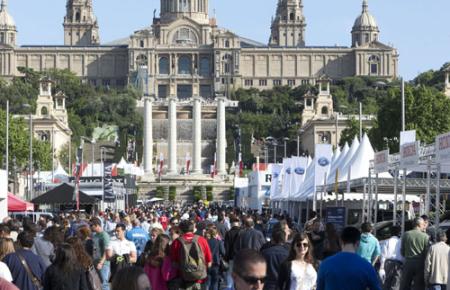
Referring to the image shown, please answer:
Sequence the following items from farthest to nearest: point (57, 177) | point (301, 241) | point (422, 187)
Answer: point (57, 177) < point (422, 187) < point (301, 241)

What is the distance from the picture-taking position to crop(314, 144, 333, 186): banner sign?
40.1m

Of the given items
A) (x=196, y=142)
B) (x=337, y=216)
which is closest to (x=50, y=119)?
(x=196, y=142)

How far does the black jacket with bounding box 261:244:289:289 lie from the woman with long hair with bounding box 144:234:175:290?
47.8 inches

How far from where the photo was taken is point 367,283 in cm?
1168

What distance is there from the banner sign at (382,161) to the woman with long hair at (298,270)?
45.1 feet

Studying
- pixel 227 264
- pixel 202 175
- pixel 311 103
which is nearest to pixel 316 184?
pixel 227 264

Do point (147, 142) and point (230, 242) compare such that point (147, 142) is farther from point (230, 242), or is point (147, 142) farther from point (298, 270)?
point (298, 270)

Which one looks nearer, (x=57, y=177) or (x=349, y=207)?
(x=349, y=207)

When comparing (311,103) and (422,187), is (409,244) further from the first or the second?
(311,103)

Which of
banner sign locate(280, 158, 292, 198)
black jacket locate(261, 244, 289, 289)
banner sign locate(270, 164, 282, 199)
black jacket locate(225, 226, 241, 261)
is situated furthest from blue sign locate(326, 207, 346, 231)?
banner sign locate(270, 164, 282, 199)

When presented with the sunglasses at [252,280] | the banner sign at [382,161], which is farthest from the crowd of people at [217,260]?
the banner sign at [382,161]

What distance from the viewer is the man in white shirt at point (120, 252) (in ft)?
60.5

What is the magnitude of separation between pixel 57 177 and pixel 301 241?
176 ft

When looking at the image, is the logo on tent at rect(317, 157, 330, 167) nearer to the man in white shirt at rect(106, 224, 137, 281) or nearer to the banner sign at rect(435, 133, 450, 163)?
the banner sign at rect(435, 133, 450, 163)
